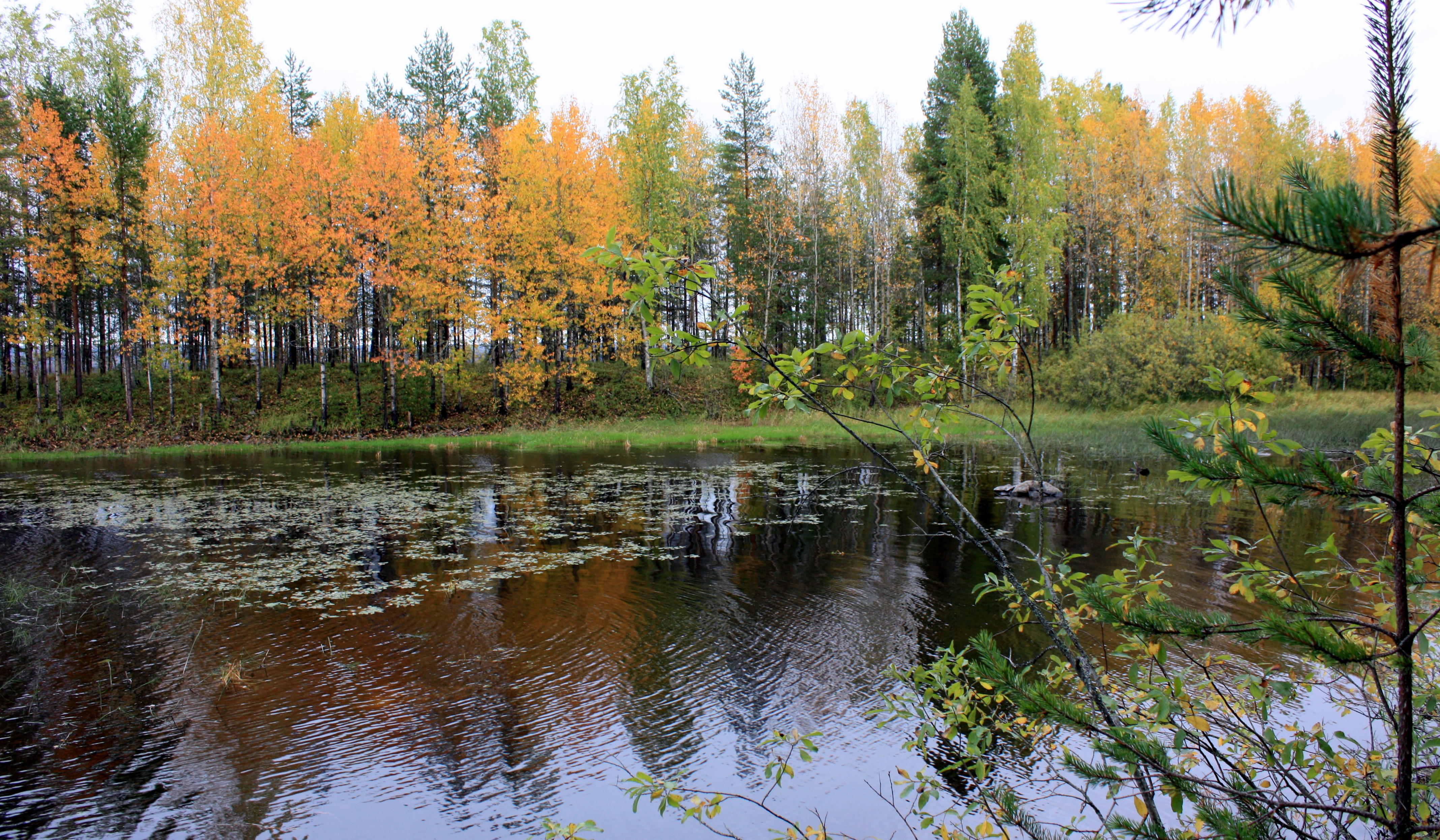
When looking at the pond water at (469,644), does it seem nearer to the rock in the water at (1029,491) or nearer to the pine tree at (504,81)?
the rock in the water at (1029,491)

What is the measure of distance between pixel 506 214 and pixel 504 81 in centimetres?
903

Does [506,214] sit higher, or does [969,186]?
[969,186]

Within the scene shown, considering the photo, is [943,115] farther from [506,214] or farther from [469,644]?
[469,644]

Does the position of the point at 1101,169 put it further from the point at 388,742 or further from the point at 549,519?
the point at 388,742

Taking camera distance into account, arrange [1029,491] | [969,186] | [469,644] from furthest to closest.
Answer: [969,186], [1029,491], [469,644]

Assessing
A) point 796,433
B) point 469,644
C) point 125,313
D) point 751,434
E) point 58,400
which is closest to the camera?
point 469,644

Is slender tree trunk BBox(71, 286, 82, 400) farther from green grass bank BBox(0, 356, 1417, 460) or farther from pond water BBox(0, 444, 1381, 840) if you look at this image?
pond water BBox(0, 444, 1381, 840)

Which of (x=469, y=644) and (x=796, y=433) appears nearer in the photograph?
(x=469, y=644)

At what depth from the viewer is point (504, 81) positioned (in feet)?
103

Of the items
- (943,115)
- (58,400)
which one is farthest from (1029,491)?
(58,400)

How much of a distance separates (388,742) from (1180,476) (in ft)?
14.9

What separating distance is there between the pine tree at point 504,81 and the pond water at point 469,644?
22.5 metres

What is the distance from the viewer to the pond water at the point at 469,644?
4.07m

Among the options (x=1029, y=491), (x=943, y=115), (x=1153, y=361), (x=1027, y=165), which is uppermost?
(x=943, y=115)
